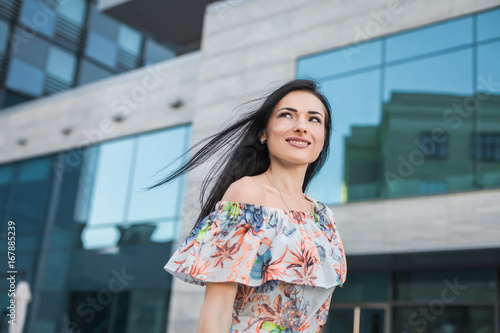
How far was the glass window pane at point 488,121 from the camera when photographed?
1099cm

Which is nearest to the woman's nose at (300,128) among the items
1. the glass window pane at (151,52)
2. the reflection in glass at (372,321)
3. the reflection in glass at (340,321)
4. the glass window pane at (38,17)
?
the reflection in glass at (372,321)

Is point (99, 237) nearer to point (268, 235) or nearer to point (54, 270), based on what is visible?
point (54, 270)

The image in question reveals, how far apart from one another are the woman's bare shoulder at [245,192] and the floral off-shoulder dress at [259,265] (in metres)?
0.03

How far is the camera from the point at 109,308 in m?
17.6

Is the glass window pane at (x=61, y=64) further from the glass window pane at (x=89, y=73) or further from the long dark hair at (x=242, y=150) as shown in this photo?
the long dark hair at (x=242, y=150)

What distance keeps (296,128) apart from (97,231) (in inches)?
654

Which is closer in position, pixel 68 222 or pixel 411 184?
pixel 411 184

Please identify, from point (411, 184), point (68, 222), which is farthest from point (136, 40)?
point (411, 184)

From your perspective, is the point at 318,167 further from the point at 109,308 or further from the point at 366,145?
the point at 109,308

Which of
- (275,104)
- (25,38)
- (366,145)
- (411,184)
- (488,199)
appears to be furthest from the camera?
(25,38)

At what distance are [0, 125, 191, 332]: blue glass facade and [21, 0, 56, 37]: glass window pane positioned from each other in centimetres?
798

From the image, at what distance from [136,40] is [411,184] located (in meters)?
20.9

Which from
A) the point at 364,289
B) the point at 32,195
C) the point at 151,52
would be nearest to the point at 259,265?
the point at 364,289

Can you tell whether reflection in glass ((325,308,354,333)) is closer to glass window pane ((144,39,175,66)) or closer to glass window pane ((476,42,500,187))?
glass window pane ((476,42,500,187))
